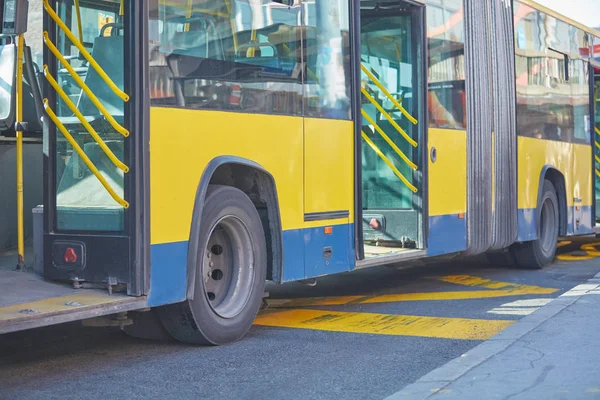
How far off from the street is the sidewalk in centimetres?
24

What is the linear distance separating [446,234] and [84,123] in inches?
188

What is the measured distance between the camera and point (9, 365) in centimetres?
611

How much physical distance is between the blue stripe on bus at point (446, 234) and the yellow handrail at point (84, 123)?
432 centimetres

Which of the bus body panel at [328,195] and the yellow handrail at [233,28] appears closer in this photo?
the yellow handrail at [233,28]

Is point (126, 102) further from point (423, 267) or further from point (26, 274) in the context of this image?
point (423, 267)

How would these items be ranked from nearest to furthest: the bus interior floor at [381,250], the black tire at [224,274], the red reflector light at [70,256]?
the red reflector light at [70,256]
the black tire at [224,274]
the bus interior floor at [381,250]

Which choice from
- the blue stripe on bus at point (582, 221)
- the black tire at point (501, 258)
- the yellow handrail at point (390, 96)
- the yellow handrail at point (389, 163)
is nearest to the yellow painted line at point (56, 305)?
the yellow handrail at point (389, 163)

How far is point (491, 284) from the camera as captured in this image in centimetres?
1048

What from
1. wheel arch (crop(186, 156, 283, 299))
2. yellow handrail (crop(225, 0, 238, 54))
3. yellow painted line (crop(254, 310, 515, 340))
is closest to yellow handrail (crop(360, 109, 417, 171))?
yellow painted line (crop(254, 310, 515, 340))

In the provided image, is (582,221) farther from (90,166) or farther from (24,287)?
(24,287)

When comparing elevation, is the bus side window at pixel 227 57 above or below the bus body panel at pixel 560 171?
above

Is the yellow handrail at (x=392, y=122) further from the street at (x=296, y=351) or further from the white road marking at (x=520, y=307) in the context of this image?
the white road marking at (x=520, y=307)

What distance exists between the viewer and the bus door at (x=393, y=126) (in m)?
9.38

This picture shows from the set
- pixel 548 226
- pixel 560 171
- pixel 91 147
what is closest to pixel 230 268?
pixel 91 147
